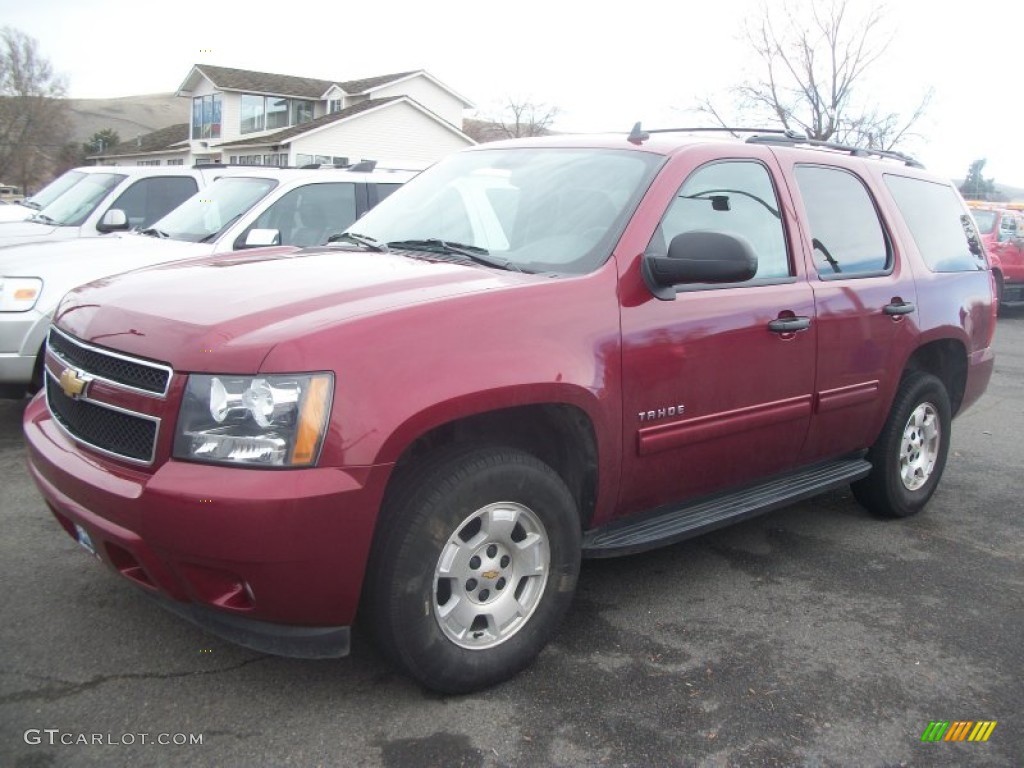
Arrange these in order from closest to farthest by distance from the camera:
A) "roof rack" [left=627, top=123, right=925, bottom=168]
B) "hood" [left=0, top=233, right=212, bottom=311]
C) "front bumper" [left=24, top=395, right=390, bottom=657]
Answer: "front bumper" [left=24, top=395, right=390, bottom=657] → "roof rack" [left=627, top=123, right=925, bottom=168] → "hood" [left=0, top=233, right=212, bottom=311]

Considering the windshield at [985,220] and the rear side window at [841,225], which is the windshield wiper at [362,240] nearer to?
the rear side window at [841,225]

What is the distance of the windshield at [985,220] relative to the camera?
1688 cm

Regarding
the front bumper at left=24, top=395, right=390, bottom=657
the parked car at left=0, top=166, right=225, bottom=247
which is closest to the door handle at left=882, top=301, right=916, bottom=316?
the front bumper at left=24, top=395, right=390, bottom=657

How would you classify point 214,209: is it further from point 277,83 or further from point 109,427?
point 277,83

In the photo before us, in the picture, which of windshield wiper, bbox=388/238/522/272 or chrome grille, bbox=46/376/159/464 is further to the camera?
windshield wiper, bbox=388/238/522/272

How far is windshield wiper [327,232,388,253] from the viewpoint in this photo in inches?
155

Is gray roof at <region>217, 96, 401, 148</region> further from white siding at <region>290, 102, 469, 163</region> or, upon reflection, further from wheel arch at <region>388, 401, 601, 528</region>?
wheel arch at <region>388, 401, 601, 528</region>

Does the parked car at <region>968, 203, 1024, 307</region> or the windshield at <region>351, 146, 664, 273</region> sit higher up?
the windshield at <region>351, 146, 664, 273</region>

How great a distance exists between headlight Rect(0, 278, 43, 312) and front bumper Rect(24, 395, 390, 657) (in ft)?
10.7

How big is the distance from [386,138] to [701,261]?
37632mm

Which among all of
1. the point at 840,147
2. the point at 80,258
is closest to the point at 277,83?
the point at 80,258

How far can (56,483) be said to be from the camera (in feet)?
9.87

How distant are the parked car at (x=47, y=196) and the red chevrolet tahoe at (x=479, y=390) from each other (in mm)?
7422

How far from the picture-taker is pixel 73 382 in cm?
300
